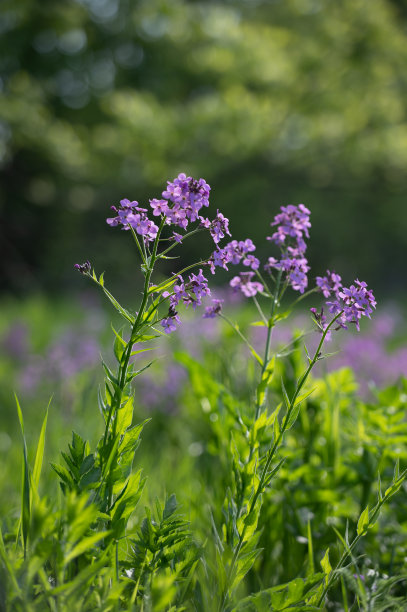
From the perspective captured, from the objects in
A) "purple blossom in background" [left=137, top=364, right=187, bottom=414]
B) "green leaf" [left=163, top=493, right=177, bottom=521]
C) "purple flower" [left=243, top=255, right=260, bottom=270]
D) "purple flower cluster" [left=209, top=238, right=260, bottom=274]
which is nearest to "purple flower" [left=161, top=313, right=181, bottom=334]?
"purple flower cluster" [left=209, top=238, right=260, bottom=274]

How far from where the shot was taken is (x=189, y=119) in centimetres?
809

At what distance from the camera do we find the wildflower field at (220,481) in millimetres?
1055

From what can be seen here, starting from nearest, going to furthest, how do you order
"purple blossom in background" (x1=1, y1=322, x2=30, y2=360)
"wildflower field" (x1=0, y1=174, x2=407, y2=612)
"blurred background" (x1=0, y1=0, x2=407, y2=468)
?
"wildflower field" (x1=0, y1=174, x2=407, y2=612) < "purple blossom in background" (x1=1, y1=322, x2=30, y2=360) < "blurred background" (x1=0, y1=0, x2=407, y2=468)

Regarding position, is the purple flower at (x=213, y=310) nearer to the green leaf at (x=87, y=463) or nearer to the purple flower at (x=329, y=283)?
the purple flower at (x=329, y=283)

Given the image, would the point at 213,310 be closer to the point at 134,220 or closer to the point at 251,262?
the point at 251,262

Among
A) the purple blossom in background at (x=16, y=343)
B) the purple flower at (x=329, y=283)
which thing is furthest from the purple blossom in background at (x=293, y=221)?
the purple blossom in background at (x=16, y=343)

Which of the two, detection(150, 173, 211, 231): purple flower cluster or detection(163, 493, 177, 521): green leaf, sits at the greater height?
detection(150, 173, 211, 231): purple flower cluster

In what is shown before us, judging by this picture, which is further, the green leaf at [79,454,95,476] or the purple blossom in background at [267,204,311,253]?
the purple blossom in background at [267,204,311,253]

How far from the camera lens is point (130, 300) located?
27.0 ft

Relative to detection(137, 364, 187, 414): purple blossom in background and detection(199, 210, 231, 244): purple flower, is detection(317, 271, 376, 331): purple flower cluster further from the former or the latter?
detection(137, 364, 187, 414): purple blossom in background

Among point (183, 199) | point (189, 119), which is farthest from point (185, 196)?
point (189, 119)

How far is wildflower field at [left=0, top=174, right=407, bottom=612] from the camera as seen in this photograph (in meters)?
1.05

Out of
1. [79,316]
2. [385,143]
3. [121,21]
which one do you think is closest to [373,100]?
[385,143]

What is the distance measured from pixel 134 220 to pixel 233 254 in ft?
0.89
